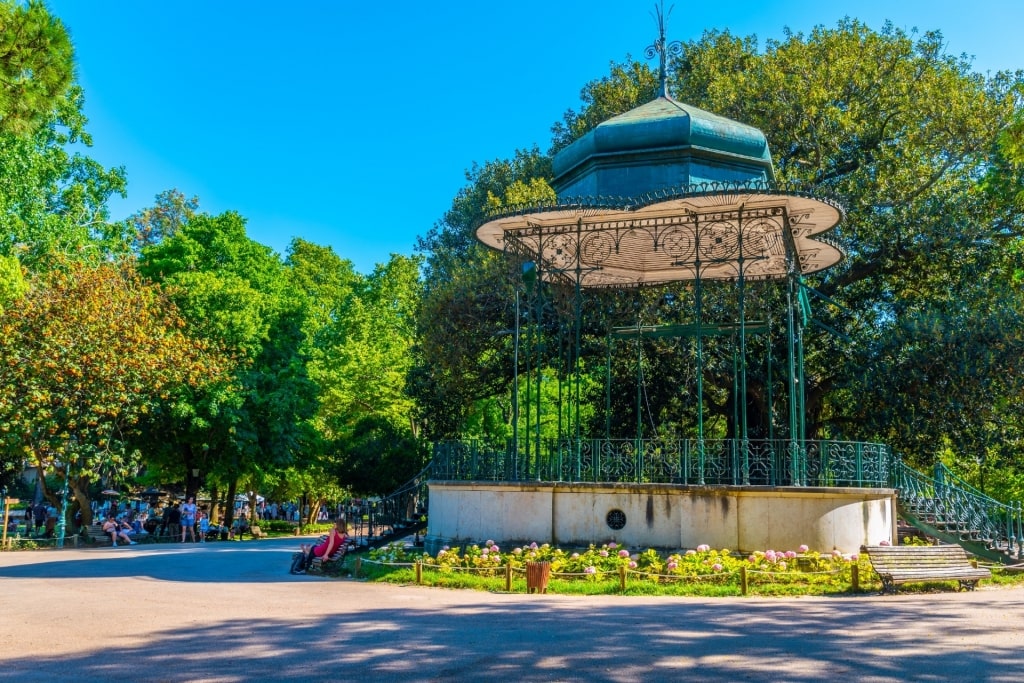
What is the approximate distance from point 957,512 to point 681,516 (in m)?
6.10

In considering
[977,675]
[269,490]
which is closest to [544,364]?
[269,490]

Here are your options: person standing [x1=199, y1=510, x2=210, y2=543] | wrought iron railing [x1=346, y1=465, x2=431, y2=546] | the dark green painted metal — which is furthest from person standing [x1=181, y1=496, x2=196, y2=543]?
the dark green painted metal

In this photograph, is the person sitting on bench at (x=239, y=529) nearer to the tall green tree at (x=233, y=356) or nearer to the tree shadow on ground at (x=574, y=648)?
the tall green tree at (x=233, y=356)

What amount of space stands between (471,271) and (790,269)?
12.4 m

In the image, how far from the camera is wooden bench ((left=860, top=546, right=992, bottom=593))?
536 inches

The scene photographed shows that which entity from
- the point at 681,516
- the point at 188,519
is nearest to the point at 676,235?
the point at 681,516

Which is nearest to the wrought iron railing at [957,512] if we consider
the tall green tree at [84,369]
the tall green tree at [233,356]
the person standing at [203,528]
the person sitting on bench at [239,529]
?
the tall green tree at [84,369]

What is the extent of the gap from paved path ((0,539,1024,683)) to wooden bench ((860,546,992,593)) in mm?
349

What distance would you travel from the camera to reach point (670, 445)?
62.0ft

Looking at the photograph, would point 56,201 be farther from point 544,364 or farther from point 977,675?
point 977,675

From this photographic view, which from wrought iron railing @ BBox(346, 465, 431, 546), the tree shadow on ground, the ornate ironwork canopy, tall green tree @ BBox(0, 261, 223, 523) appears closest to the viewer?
the tree shadow on ground

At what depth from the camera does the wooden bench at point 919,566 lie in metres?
13.6

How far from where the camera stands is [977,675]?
25.8ft

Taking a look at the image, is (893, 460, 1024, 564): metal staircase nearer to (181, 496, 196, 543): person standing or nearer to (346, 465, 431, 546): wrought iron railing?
(346, 465, 431, 546): wrought iron railing
